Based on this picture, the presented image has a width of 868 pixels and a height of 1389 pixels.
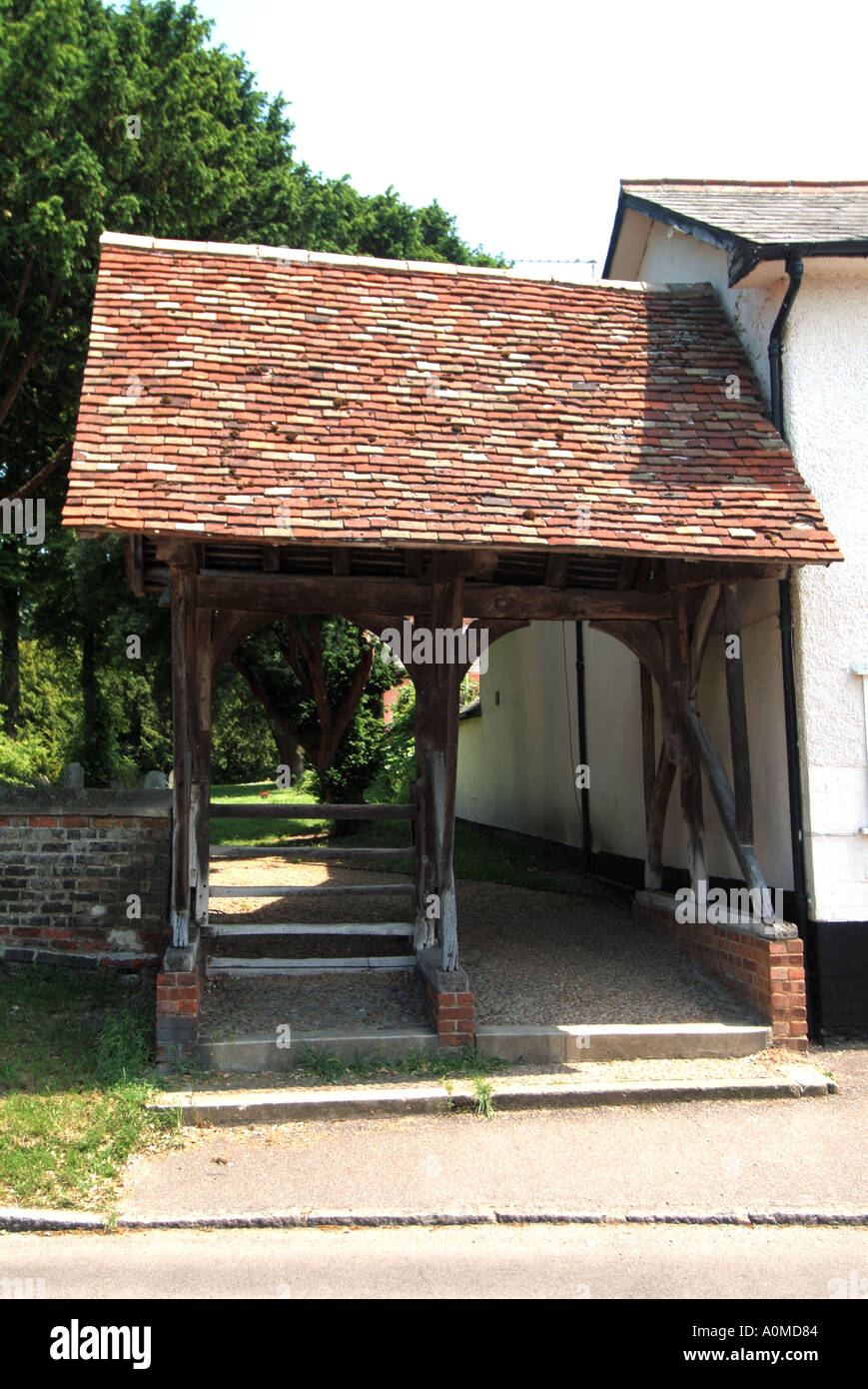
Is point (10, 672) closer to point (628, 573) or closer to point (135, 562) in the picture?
point (135, 562)

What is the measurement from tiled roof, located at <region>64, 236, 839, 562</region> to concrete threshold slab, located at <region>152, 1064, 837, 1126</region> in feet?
11.3

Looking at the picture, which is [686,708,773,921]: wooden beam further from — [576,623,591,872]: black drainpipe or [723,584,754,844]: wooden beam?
[576,623,591,872]: black drainpipe

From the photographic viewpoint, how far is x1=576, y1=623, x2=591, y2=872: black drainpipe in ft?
42.1

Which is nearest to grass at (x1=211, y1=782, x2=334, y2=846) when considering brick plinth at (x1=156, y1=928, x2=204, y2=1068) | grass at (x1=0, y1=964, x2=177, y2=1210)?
grass at (x1=0, y1=964, x2=177, y2=1210)

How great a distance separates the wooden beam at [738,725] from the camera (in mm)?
7703

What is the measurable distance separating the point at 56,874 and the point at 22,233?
24.8 ft

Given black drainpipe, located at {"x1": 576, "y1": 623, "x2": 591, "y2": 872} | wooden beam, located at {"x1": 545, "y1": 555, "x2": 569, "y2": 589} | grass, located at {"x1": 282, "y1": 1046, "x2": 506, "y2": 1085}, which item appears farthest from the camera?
black drainpipe, located at {"x1": 576, "y1": 623, "x2": 591, "y2": 872}

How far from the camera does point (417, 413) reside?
773 centimetres

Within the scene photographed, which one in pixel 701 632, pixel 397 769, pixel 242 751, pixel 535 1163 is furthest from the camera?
pixel 242 751

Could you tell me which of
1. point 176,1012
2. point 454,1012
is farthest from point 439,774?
point 176,1012

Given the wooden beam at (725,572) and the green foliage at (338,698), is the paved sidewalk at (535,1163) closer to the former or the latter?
the wooden beam at (725,572)

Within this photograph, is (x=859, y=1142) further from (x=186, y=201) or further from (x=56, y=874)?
(x=186, y=201)

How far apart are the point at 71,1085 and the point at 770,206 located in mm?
9482

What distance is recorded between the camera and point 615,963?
8.56 metres
